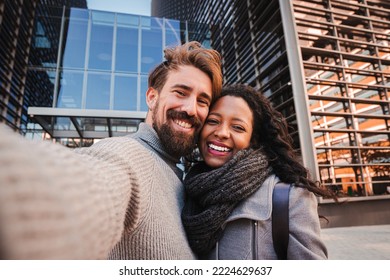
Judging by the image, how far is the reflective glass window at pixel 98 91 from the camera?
4.51m

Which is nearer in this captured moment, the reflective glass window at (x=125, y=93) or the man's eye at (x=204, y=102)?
the man's eye at (x=204, y=102)

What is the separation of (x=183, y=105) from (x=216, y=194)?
16.6 inches

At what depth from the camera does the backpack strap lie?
67 centimetres

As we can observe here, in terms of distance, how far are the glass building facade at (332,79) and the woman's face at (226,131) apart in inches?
108

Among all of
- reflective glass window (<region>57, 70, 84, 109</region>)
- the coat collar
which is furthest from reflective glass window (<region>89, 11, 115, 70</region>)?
the coat collar

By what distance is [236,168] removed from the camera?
0.77 metres

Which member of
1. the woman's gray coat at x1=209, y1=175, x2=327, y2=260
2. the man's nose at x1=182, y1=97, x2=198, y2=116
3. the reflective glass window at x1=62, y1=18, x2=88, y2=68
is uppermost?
the reflective glass window at x1=62, y1=18, x2=88, y2=68

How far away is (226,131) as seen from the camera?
947 millimetres

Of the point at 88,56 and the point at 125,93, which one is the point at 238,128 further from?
the point at 88,56

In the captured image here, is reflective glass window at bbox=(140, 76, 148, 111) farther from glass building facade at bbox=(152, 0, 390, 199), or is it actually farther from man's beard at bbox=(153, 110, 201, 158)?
man's beard at bbox=(153, 110, 201, 158)

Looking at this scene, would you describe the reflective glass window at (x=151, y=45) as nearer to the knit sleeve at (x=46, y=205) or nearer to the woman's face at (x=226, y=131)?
the woman's face at (x=226, y=131)

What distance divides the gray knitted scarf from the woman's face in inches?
4.7

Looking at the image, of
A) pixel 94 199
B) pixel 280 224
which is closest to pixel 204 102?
pixel 280 224

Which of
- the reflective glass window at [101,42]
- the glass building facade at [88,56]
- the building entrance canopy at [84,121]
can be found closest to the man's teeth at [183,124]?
the building entrance canopy at [84,121]
